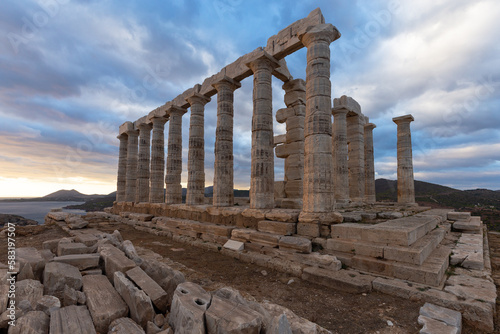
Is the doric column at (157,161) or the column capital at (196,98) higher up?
the column capital at (196,98)

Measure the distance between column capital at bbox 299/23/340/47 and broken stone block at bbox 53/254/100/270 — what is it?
1044cm

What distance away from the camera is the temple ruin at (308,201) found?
6.39 meters

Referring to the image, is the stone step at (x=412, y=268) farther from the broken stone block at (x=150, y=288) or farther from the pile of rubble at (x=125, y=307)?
the broken stone block at (x=150, y=288)

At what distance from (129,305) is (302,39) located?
10853mm

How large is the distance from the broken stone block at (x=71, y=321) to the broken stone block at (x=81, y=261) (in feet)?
6.56

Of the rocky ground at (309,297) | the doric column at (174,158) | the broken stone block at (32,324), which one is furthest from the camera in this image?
the doric column at (174,158)

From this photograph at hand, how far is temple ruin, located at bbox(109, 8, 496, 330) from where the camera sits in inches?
251

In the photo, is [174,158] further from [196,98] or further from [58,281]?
[58,281]

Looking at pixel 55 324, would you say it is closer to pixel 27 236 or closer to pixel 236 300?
pixel 236 300

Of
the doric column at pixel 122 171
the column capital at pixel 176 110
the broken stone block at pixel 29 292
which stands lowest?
the broken stone block at pixel 29 292

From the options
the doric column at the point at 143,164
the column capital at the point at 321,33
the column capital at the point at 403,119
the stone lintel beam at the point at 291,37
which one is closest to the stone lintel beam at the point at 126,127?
the doric column at the point at 143,164

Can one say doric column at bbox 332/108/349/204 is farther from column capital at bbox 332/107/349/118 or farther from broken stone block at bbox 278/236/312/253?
broken stone block at bbox 278/236/312/253

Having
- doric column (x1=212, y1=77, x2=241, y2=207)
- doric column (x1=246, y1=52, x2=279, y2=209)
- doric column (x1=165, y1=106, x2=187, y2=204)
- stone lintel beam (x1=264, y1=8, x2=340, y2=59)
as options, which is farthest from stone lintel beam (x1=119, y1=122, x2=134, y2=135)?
stone lintel beam (x1=264, y1=8, x2=340, y2=59)

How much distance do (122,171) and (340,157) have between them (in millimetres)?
21344
